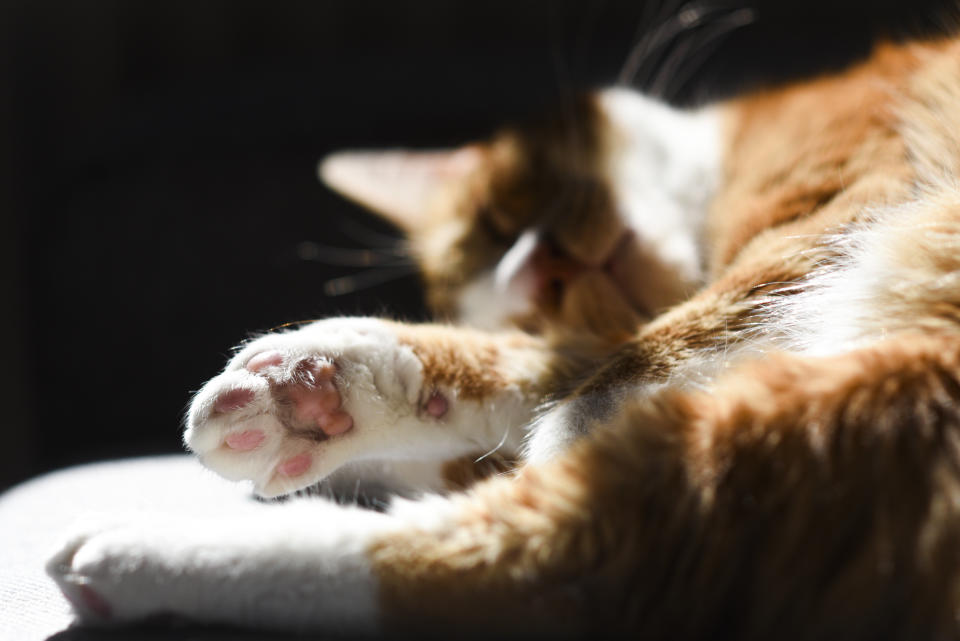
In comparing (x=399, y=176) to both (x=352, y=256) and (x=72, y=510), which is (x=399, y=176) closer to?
(x=352, y=256)

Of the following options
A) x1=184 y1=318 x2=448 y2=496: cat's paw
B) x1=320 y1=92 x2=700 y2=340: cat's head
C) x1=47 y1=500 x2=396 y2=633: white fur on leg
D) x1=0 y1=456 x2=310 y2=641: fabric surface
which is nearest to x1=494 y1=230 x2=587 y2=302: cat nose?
x1=320 y1=92 x2=700 y2=340: cat's head

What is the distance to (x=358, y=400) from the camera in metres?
0.74

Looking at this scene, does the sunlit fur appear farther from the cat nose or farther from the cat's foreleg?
the cat nose

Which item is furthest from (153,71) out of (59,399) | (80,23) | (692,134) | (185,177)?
(692,134)

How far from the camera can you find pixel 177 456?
117cm

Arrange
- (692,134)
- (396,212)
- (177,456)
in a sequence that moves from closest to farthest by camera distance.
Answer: (177,456) < (692,134) < (396,212)

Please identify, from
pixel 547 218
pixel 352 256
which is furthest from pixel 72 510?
pixel 352 256

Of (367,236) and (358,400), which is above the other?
(367,236)

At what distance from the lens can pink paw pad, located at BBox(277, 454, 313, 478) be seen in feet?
2.29

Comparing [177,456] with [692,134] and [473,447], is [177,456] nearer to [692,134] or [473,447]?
[473,447]

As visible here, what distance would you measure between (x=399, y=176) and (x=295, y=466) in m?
0.89

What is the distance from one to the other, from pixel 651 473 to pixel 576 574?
0.29 feet

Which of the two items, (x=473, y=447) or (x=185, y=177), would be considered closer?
(x=473, y=447)

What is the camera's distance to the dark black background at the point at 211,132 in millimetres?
1590
